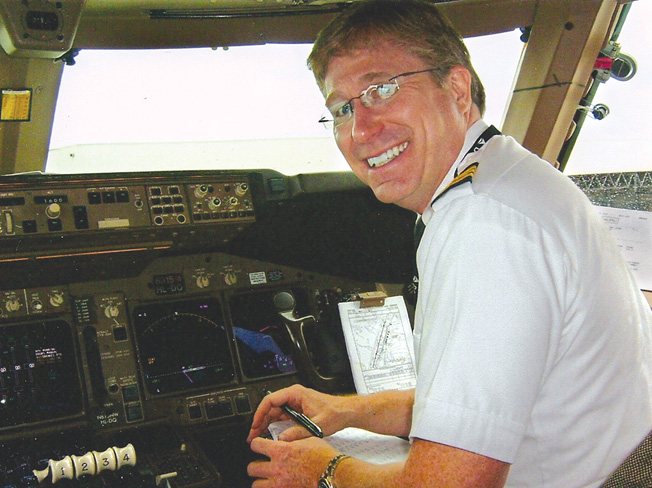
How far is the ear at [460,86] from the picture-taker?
1.27 m

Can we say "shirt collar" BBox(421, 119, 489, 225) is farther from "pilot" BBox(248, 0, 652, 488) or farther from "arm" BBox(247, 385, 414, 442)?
"arm" BBox(247, 385, 414, 442)

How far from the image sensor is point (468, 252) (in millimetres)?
915

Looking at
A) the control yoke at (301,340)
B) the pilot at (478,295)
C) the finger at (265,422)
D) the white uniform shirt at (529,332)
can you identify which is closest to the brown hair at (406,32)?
the pilot at (478,295)

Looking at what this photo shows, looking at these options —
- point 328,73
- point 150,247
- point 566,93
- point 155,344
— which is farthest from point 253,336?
point 566,93

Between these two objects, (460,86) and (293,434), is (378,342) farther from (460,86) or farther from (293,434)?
(460,86)

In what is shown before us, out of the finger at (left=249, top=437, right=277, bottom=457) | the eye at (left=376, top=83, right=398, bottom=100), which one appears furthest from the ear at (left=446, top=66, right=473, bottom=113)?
the finger at (left=249, top=437, right=277, bottom=457)

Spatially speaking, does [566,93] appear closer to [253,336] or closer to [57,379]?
[253,336]

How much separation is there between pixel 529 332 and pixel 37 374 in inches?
53.6

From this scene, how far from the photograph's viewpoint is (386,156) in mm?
1274

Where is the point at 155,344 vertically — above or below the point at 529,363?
above

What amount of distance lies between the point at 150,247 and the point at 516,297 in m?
1.26

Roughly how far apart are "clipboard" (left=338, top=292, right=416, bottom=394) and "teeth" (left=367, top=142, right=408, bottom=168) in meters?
0.75

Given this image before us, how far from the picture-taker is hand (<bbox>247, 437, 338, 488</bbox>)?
1207 mm

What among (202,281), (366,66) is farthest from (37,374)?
(366,66)
